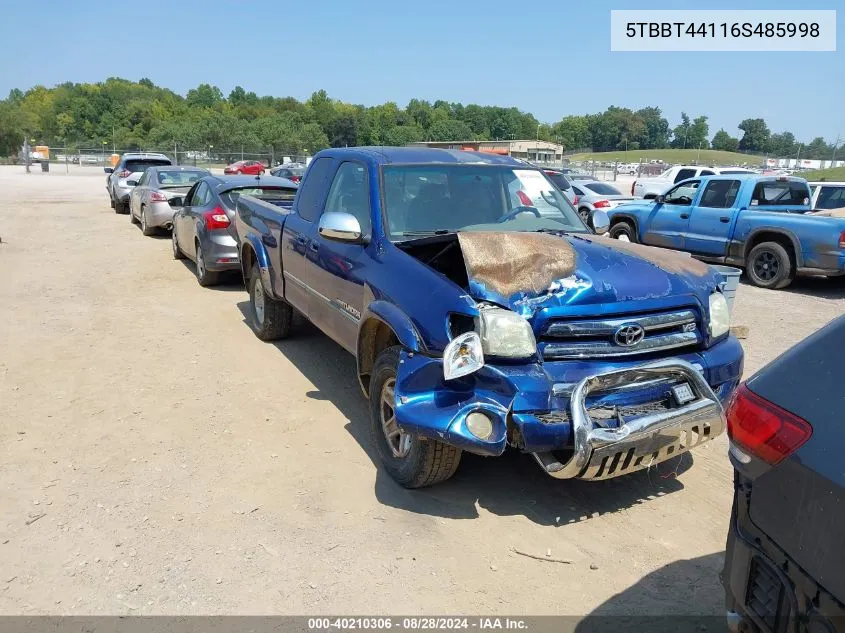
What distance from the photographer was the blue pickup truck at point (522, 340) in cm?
331

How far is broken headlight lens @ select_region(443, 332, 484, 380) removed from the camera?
3258 mm

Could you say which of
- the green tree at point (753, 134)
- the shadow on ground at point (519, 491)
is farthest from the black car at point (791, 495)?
the green tree at point (753, 134)

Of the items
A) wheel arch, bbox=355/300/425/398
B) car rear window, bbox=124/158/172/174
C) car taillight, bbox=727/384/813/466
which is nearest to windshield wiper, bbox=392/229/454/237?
wheel arch, bbox=355/300/425/398

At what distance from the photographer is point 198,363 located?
247 inches

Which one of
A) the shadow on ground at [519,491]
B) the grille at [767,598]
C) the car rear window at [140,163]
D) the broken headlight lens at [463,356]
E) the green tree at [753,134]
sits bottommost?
the shadow on ground at [519,491]

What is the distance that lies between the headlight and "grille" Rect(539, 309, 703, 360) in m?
0.35

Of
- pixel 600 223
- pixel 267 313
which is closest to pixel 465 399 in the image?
pixel 600 223

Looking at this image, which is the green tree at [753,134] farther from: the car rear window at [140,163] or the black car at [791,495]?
the black car at [791,495]

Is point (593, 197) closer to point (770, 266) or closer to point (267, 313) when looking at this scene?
point (770, 266)

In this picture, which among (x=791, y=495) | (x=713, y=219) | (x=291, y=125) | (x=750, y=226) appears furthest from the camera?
(x=291, y=125)

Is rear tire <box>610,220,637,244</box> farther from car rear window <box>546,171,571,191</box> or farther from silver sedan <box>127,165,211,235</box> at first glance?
silver sedan <box>127,165,211,235</box>

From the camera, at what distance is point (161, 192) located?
1389 centimetres

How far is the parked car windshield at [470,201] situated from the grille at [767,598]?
2.90 metres

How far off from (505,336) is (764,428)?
4.81ft
